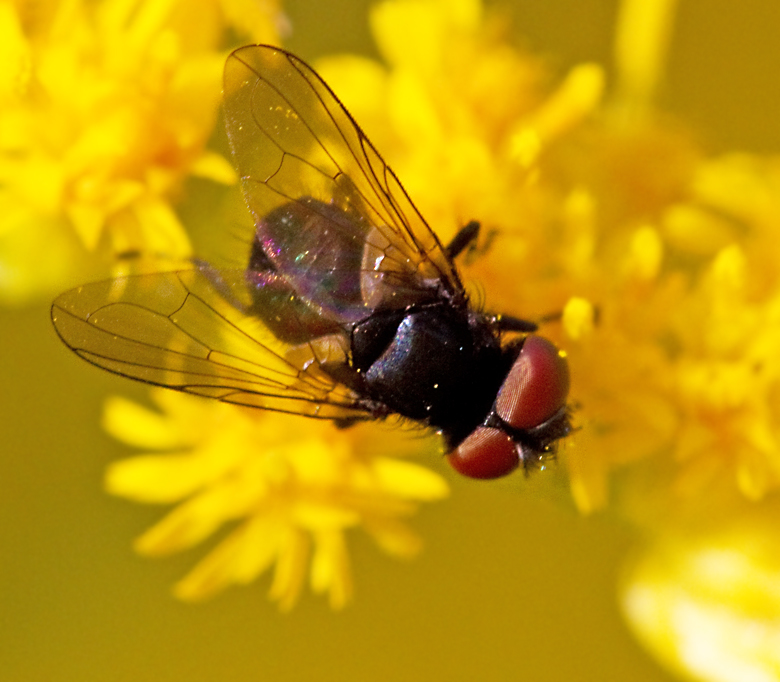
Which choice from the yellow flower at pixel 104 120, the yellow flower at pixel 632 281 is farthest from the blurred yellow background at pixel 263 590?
the yellow flower at pixel 104 120

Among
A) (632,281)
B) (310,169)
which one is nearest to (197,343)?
(310,169)

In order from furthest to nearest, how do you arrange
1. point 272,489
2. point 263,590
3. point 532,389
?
point 263,590
point 272,489
point 532,389

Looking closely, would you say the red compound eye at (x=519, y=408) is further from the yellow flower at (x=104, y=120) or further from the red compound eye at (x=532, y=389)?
the yellow flower at (x=104, y=120)

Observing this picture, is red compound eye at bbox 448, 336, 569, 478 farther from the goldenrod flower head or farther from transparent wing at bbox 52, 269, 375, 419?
the goldenrod flower head

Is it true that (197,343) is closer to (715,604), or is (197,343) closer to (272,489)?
(272,489)

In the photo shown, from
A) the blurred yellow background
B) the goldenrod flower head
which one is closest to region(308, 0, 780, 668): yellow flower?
the goldenrod flower head
